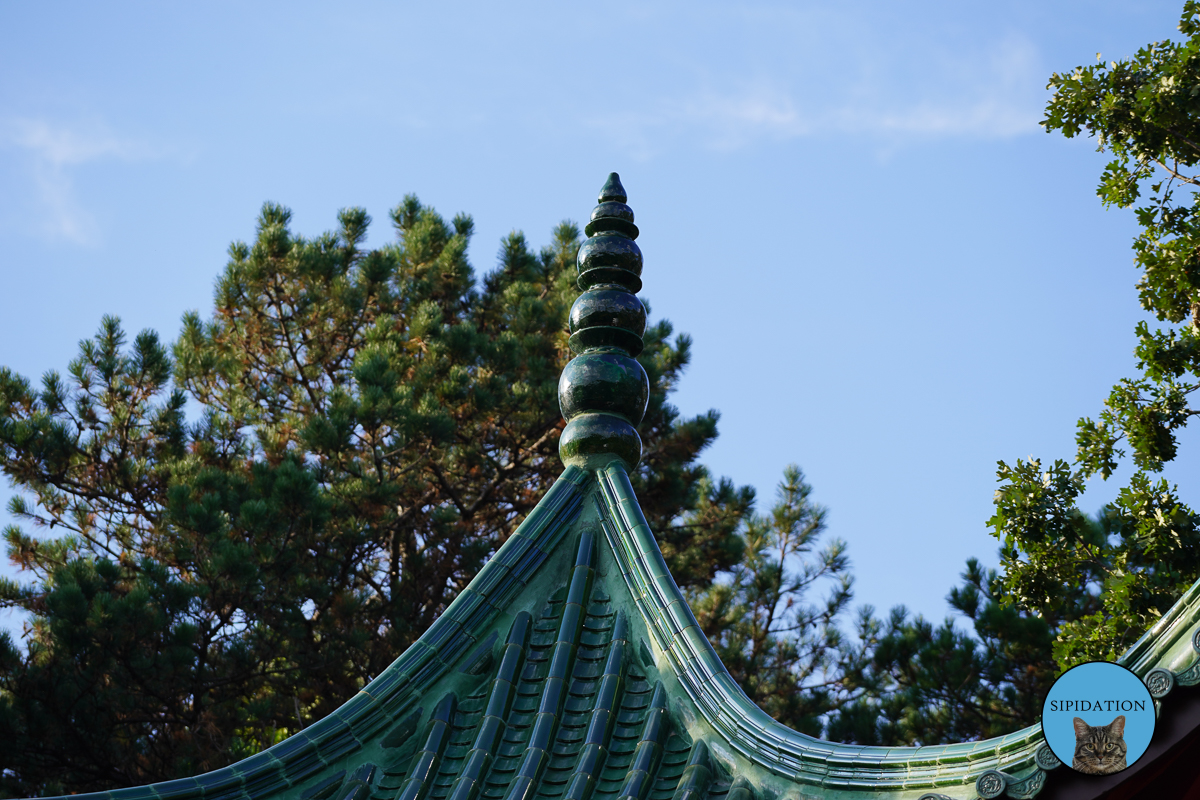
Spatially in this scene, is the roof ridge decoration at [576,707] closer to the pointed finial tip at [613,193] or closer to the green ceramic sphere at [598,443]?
the green ceramic sphere at [598,443]

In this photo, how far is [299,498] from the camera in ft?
27.6

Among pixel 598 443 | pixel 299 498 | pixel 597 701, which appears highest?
pixel 299 498

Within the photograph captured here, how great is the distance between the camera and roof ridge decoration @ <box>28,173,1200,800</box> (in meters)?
2.57

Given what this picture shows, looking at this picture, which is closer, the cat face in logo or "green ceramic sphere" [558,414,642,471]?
the cat face in logo

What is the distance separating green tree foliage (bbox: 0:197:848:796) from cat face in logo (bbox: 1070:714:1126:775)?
20.7 feet

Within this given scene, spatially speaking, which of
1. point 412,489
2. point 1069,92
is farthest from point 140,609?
point 1069,92

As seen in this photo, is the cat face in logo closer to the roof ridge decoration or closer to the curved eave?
the curved eave

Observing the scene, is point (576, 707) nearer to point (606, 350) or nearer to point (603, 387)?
point (603, 387)

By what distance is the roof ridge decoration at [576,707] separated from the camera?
101 inches

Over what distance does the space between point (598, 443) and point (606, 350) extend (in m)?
0.33

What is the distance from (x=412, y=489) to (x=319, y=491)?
880mm

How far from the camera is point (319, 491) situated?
8836 millimetres

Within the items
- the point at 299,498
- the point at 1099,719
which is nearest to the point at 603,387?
the point at 1099,719

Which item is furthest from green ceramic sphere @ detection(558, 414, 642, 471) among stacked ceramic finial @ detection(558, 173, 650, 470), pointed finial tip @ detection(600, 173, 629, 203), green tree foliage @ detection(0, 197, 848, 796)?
green tree foliage @ detection(0, 197, 848, 796)
